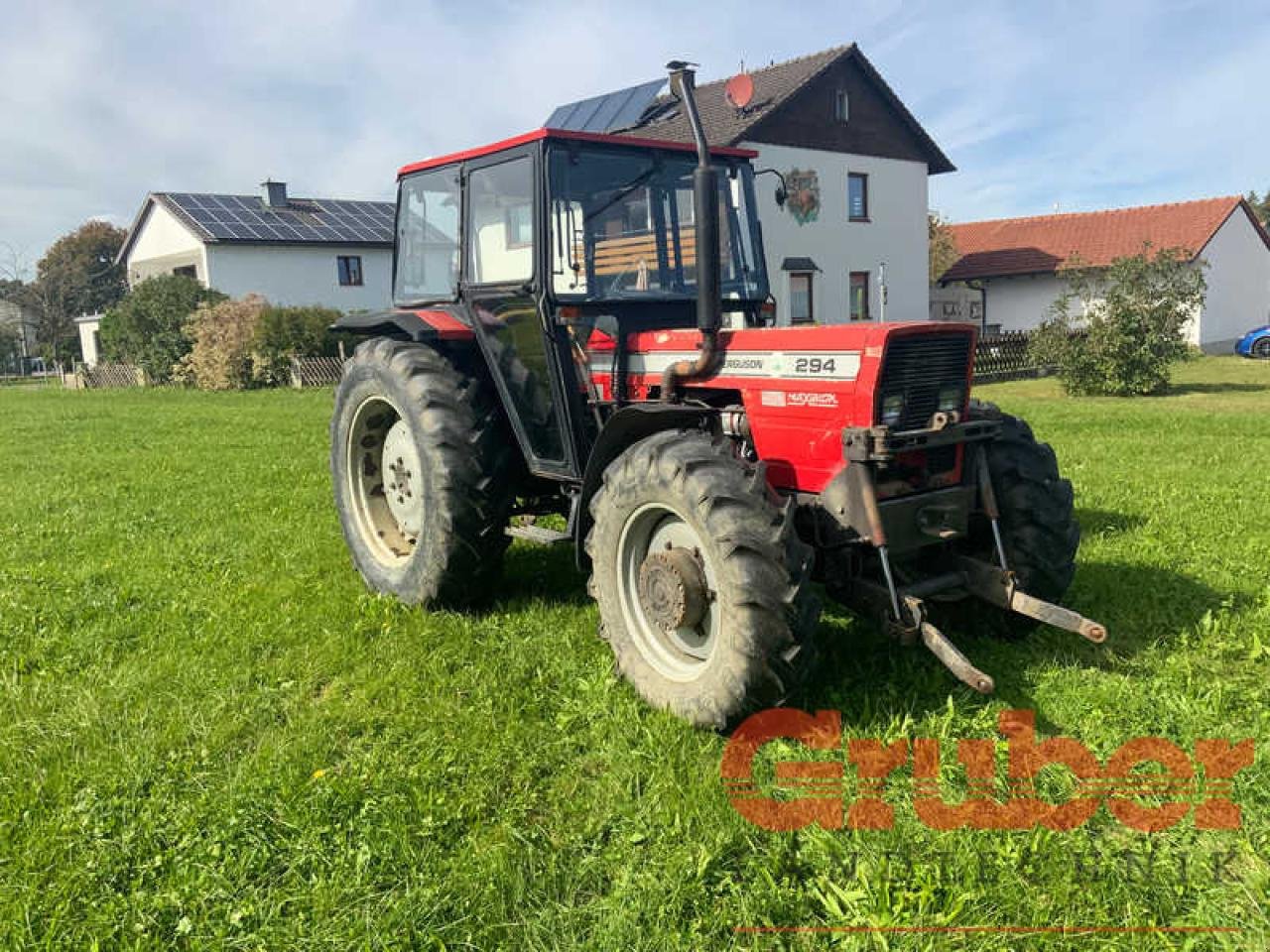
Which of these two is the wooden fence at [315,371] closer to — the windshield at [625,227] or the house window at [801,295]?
the house window at [801,295]

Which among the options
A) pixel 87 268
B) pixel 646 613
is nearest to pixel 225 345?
pixel 646 613

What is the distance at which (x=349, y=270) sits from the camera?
33469mm

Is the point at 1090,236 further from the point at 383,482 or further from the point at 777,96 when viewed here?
the point at 383,482

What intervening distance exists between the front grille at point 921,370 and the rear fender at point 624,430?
0.77 m

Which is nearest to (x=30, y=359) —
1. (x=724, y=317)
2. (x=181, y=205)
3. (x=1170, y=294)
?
(x=181, y=205)

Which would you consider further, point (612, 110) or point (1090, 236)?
point (1090, 236)

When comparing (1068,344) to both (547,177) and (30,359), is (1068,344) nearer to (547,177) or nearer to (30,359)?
(547,177)

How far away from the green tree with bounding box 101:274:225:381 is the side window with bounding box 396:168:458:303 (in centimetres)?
2219

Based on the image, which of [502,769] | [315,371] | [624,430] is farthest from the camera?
[315,371]

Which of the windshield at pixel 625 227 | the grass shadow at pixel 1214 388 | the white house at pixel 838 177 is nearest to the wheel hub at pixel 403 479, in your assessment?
the windshield at pixel 625 227

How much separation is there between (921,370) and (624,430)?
1.21 metres

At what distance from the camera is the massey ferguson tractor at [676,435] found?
11.6ft

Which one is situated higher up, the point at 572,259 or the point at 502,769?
the point at 572,259

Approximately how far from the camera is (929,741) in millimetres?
3424
